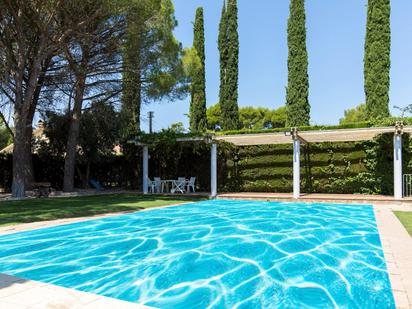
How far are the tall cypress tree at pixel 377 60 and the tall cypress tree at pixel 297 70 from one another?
3.21 metres

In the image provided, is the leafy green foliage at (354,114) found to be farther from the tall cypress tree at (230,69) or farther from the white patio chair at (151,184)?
the white patio chair at (151,184)

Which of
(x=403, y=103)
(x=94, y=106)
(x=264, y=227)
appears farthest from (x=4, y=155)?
(x=403, y=103)

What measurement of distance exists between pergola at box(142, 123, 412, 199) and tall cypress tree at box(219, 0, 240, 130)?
21.1ft

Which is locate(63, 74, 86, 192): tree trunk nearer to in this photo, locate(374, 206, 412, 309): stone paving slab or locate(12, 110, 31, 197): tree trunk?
locate(12, 110, 31, 197): tree trunk

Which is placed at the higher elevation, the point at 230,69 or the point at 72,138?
the point at 230,69

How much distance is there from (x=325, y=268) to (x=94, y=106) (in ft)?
54.9

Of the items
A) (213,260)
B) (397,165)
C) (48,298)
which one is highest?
(397,165)

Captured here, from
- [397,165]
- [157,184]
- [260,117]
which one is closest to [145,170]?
[157,184]

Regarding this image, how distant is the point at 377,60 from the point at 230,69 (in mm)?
9428

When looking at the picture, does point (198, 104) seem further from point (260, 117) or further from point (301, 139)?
point (260, 117)

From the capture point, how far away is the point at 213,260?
6227 millimetres

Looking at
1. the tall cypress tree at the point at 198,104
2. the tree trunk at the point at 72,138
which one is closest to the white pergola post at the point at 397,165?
the tall cypress tree at the point at 198,104

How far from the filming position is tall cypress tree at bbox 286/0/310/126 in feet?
66.3

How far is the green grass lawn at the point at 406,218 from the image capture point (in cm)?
811
